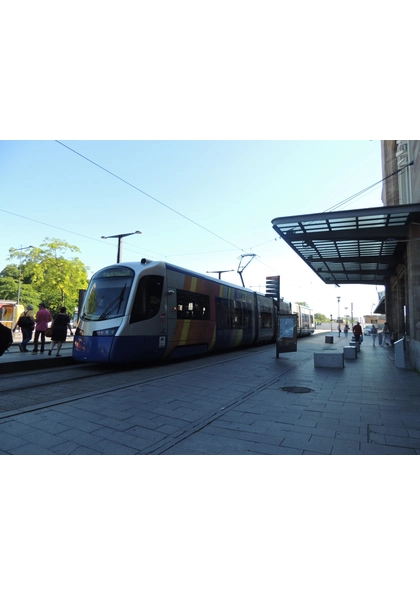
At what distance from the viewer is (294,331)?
1448 cm

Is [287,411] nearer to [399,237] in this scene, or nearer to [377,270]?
[399,237]

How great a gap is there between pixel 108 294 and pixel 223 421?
5.78m

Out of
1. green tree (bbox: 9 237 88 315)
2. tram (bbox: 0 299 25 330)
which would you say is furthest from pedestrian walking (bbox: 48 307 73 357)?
green tree (bbox: 9 237 88 315)

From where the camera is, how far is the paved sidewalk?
4039mm

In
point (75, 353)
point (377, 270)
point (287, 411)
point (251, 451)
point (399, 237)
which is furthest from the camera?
point (377, 270)

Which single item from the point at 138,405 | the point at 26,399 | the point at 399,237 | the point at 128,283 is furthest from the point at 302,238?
the point at 26,399

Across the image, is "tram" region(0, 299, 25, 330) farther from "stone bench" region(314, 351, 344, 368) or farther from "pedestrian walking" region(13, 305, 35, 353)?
"stone bench" region(314, 351, 344, 368)

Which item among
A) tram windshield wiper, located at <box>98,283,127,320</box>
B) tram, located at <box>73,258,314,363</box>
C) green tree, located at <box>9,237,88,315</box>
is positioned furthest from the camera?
green tree, located at <box>9,237,88,315</box>

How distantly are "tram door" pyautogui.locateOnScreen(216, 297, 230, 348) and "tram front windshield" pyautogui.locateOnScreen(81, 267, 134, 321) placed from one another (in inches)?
208

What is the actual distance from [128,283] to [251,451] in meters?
6.61

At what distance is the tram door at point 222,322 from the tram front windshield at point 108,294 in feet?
17.4

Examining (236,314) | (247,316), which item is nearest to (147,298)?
(236,314)

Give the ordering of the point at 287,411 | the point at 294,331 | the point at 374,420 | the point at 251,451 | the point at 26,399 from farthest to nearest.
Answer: the point at 294,331 → the point at 26,399 → the point at 287,411 → the point at 374,420 → the point at 251,451

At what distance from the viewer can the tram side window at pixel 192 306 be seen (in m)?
11.4
